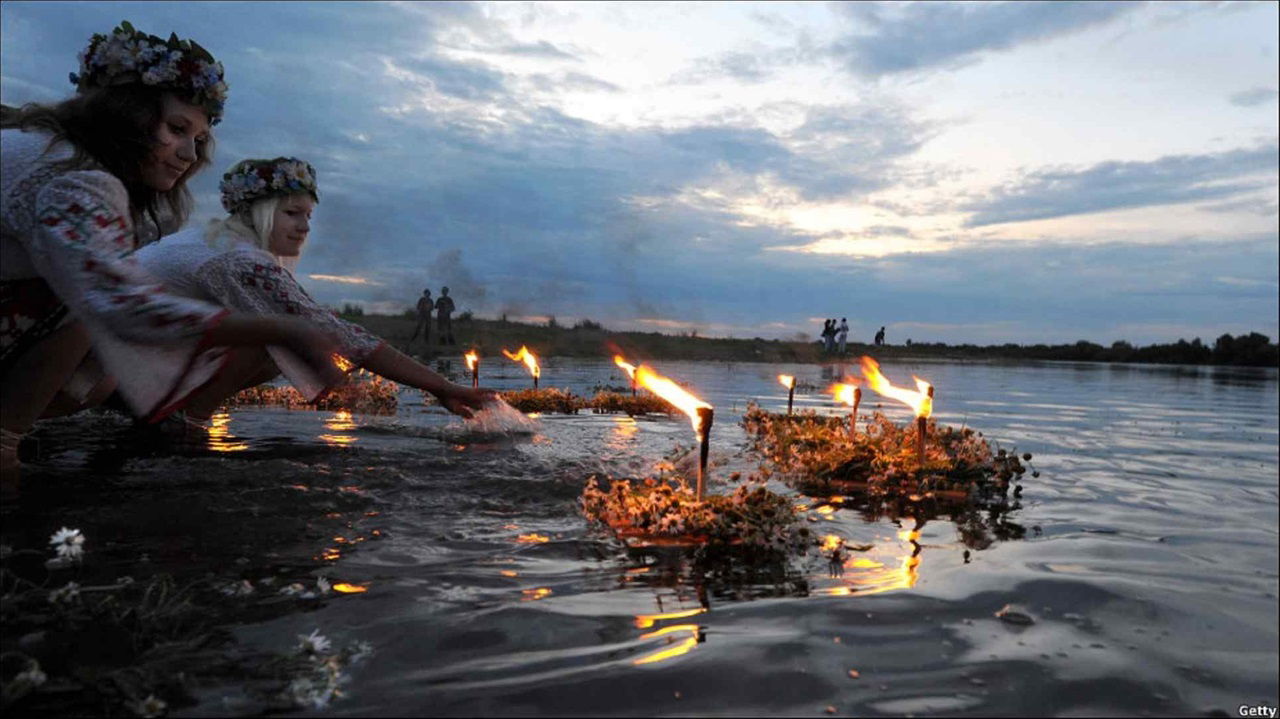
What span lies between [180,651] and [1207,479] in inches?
340

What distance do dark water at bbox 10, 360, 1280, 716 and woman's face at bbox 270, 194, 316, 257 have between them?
1.80 metres

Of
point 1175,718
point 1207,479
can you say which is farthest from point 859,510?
point 1207,479

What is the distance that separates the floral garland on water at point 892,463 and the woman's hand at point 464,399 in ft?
9.01

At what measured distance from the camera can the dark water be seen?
2783mm

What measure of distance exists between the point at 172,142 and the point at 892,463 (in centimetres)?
588

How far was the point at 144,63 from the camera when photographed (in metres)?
4.51

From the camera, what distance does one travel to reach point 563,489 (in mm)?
6387

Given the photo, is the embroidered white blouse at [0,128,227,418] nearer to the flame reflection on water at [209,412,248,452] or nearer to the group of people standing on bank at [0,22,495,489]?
the group of people standing on bank at [0,22,495,489]

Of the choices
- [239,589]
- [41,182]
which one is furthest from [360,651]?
[41,182]

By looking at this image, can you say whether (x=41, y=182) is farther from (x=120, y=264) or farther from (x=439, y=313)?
(x=439, y=313)

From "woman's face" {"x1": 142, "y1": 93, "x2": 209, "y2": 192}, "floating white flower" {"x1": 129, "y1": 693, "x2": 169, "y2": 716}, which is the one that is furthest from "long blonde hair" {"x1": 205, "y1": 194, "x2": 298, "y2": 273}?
"floating white flower" {"x1": 129, "y1": 693, "x2": 169, "y2": 716}

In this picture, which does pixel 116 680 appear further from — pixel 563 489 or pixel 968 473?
pixel 968 473

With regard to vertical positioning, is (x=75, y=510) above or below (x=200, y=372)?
below

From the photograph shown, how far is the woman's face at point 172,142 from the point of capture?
4680mm
